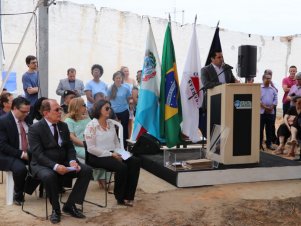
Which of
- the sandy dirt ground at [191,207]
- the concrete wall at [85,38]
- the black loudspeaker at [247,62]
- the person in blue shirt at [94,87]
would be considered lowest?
the sandy dirt ground at [191,207]

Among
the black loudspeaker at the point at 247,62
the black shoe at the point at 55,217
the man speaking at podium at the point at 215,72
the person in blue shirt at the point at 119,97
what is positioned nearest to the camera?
the black shoe at the point at 55,217

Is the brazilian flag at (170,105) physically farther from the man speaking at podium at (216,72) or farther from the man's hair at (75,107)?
the man's hair at (75,107)

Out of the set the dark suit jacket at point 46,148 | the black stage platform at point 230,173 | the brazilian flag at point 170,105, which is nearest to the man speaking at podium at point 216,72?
the brazilian flag at point 170,105

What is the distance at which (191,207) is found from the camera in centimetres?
512

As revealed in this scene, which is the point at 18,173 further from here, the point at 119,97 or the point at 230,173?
the point at 119,97

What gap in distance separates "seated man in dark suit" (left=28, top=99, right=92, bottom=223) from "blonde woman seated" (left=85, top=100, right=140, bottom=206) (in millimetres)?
300

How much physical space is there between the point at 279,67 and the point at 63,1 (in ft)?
27.7

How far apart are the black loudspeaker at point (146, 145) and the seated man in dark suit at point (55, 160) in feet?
8.32

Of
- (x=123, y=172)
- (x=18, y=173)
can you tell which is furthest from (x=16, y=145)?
(x=123, y=172)

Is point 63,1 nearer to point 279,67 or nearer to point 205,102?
point 205,102

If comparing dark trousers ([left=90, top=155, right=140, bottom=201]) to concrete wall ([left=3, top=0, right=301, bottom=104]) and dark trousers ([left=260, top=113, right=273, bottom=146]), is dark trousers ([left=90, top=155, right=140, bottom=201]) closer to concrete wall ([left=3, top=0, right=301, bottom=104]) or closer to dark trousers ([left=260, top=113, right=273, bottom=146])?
dark trousers ([left=260, top=113, right=273, bottom=146])

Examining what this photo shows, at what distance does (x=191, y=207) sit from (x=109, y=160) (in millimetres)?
1088

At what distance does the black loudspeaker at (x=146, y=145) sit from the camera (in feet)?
24.4

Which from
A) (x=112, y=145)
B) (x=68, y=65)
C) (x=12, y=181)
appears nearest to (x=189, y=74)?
(x=112, y=145)
